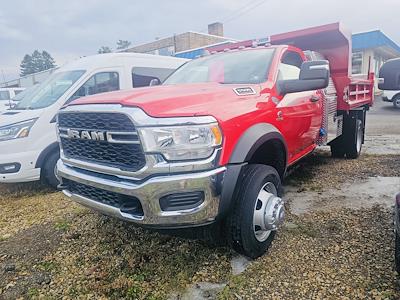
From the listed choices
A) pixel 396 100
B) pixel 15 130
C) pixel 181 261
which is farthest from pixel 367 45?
pixel 181 261

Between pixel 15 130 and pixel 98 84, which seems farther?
pixel 98 84

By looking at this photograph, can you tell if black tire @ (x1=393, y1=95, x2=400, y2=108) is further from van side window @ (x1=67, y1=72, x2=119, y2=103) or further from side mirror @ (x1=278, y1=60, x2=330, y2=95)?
side mirror @ (x1=278, y1=60, x2=330, y2=95)

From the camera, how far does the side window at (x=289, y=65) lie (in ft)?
12.1

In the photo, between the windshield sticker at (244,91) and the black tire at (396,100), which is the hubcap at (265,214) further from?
the black tire at (396,100)

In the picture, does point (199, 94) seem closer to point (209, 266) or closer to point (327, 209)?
point (209, 266)

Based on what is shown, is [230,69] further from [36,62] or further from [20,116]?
[36,62]

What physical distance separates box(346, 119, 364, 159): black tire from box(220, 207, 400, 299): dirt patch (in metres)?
2.79

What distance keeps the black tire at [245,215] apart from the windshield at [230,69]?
1115 millimetres

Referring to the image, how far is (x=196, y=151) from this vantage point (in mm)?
2291

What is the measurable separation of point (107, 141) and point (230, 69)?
1844 millimetres

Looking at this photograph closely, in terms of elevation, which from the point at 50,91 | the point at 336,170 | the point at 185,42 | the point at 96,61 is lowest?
the point at 336,170

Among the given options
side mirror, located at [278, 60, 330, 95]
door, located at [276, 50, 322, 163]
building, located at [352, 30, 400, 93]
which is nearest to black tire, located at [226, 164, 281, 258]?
door, located at [276, 50, 322, 163]

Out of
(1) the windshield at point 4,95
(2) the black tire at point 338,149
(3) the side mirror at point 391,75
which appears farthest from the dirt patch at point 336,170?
(1) the windshield at point 4,95

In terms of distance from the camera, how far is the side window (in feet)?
12.1
